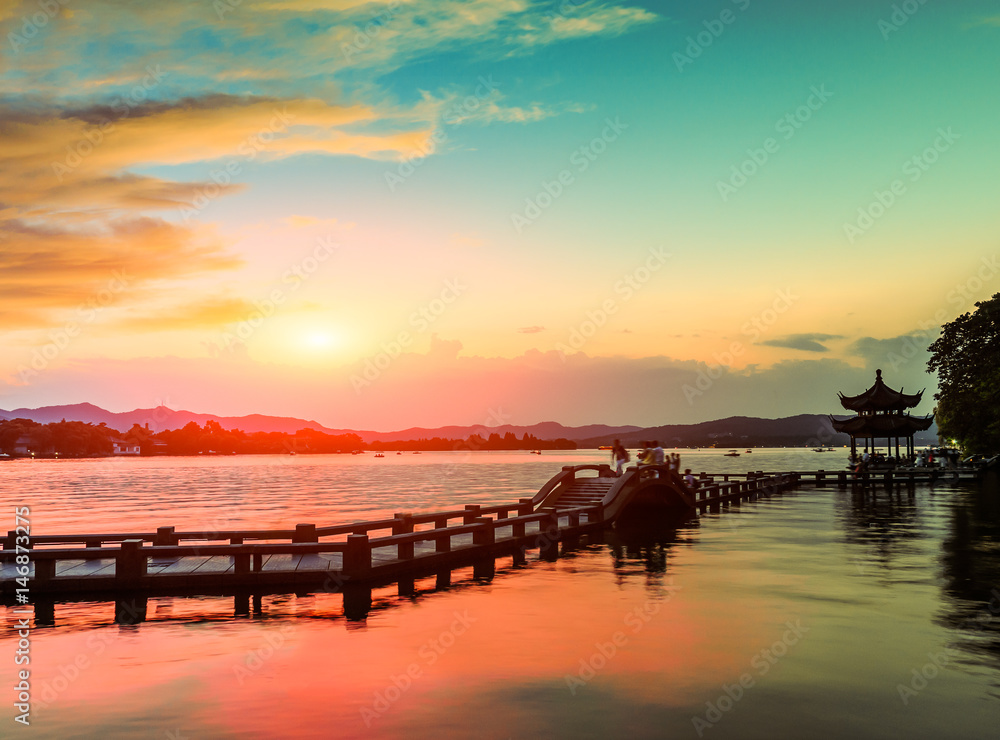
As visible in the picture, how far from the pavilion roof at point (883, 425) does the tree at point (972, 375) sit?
10.4ft

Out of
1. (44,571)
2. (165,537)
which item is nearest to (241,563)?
(165,537)

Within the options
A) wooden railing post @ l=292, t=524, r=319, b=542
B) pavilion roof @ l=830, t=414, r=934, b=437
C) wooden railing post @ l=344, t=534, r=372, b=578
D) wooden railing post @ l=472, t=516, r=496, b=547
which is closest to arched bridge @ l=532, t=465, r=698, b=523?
wooden railing post @ l=472, t=516, r=496, b=547

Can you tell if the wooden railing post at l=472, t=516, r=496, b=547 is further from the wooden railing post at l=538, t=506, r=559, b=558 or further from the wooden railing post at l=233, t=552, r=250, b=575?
the wooden railing post at l=233, t=552, r=250, b=575

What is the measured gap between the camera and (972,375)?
2494 inches

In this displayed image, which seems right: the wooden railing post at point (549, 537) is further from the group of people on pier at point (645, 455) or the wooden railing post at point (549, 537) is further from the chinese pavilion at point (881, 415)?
the chinese pavilion at point (881, 415)

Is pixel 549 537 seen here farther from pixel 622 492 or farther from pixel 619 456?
pixel 619 456

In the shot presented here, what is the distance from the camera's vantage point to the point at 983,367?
61.8 metres

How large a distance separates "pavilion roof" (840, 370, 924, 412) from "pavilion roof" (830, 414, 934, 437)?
930 mm

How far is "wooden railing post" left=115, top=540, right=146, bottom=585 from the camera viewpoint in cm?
1628

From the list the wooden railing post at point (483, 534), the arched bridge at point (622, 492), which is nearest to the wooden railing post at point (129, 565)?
the wooden railing post at point (483, 534)

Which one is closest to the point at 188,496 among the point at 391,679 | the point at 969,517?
the point at 969,517

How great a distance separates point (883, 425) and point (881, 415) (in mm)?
1253

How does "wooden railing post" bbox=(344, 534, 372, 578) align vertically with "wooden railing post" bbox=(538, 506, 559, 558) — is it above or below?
above

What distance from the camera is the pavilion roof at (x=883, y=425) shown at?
6734 cm
